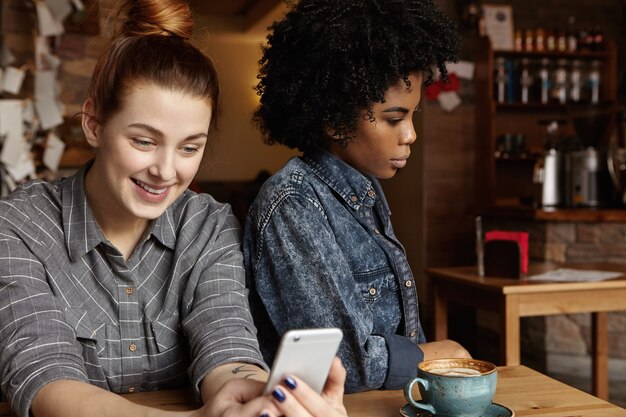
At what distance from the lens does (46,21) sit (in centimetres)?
420

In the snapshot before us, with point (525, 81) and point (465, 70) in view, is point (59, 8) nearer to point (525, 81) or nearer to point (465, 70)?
point (465, 70)

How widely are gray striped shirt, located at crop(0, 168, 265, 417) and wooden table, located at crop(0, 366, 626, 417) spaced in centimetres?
6

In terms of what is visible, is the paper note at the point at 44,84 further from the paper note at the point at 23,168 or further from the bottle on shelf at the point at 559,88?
the bottle on shelf at the point at 559,88

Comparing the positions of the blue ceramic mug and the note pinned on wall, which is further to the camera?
the note pinned on wall

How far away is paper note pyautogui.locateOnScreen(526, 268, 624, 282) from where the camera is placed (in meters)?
2.76

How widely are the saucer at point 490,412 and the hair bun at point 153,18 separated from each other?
29.7 inches

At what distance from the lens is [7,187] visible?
3930mm

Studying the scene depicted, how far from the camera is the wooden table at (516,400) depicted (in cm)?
112

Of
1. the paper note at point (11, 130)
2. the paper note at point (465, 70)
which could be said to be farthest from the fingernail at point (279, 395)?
the paper note at point (465, 70)

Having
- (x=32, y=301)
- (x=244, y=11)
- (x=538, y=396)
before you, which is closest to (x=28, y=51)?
(x=32, y=301)

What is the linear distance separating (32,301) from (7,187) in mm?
2989

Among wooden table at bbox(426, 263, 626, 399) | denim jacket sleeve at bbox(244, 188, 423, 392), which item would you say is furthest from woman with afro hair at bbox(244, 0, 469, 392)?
wooden table at bbox(426, 263, 626, 399)

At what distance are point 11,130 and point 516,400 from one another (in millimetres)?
3339

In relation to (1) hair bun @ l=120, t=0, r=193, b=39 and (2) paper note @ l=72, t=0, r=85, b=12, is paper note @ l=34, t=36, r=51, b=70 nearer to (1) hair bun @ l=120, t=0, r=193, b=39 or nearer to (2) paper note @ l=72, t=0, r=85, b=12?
(2) paper note @ l=72, t=0, r=85, b=12
